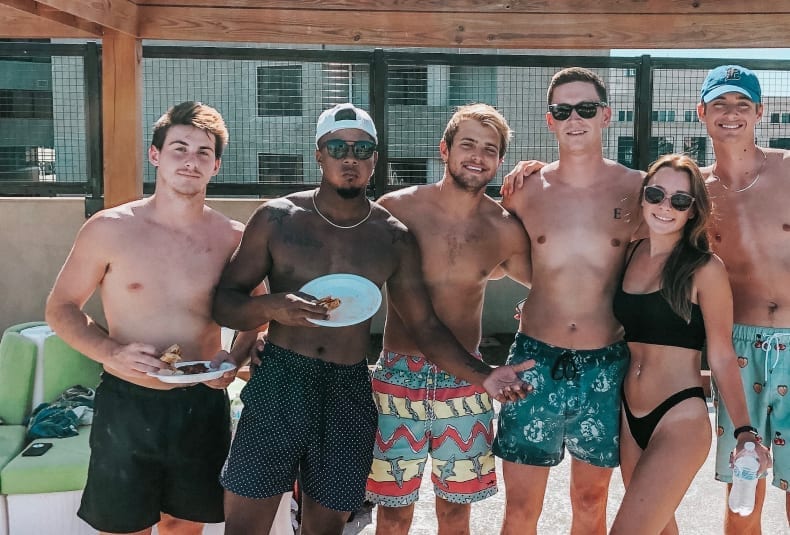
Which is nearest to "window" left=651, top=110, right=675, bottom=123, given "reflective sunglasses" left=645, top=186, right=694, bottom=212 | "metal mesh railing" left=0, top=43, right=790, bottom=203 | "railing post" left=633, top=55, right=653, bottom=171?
"metal mesh railing" left=0, top=43, right=790, bottom=203

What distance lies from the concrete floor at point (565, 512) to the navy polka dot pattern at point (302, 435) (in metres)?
1.31

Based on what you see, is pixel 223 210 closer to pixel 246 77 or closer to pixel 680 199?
pixel 246 77

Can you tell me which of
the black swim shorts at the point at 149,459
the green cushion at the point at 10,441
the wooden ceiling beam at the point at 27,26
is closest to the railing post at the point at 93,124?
the wooden ceiling beam at the point at 27,26

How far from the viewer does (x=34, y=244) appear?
7.92 metres

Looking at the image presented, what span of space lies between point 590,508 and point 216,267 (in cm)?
187

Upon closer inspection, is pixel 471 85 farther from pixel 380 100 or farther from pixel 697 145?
pixel 697 145

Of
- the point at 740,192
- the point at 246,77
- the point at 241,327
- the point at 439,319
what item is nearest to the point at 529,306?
the point at 439,319

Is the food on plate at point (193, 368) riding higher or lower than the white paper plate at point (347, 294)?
lower

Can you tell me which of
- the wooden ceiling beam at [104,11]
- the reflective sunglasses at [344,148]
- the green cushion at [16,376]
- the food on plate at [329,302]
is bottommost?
the green cushion at [16,376]

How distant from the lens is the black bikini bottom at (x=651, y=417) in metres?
2.76

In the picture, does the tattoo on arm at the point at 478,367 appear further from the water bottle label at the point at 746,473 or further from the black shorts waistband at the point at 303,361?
the water bottle label at the point at 746,473

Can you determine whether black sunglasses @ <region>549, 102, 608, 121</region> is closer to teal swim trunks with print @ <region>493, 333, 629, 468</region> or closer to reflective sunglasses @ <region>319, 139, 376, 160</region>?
reflective sunglasses @ <region>319, 139, 376, 160</region>

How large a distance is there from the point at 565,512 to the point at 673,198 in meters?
2.25

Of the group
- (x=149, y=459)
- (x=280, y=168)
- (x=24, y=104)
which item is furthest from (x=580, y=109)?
(x=24, y=104)
